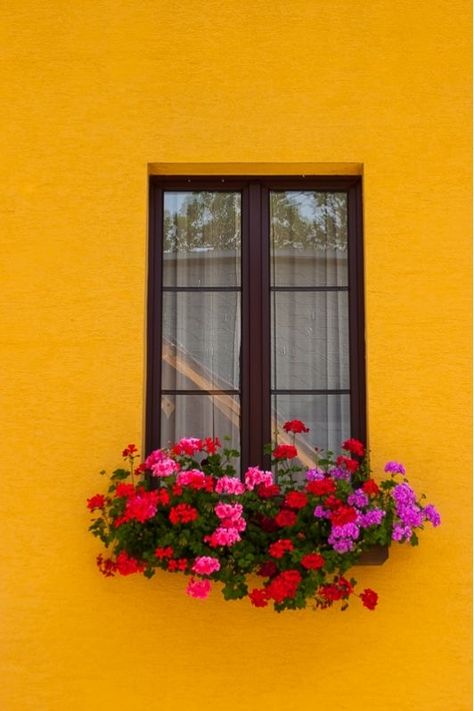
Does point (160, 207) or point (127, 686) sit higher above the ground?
point (160, 207)

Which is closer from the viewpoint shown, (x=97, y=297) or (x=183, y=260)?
(x=97, y=297)

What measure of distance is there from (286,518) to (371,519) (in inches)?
14.1

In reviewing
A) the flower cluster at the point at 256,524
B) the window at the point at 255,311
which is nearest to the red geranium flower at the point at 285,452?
the flower cluster at the point at 256,524

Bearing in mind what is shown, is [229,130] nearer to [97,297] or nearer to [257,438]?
[97,297]

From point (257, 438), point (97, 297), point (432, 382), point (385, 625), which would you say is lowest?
point (385, 625)

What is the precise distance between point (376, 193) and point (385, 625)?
6.66 ft

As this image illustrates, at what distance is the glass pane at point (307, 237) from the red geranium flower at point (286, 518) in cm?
126

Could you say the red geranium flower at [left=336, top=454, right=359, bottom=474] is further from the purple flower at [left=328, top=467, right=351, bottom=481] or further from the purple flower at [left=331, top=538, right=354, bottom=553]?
the purple flower at [left=331, top=538, right=354, bottom=553]

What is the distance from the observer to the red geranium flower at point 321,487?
3.63 metres

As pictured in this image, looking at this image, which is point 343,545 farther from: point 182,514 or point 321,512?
point 182,514

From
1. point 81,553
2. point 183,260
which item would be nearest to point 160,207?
point 183,260

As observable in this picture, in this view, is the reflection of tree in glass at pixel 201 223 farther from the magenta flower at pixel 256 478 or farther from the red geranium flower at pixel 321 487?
the red geranium flower at pixel 321 487

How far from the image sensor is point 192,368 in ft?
14.1

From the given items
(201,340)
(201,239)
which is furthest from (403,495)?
(201,239)
